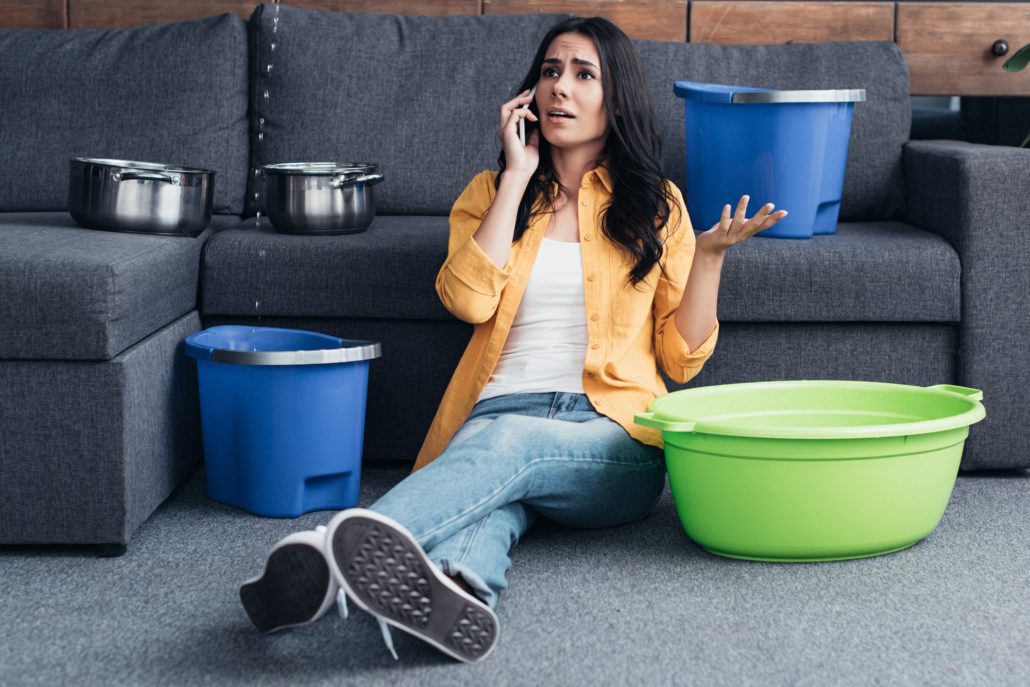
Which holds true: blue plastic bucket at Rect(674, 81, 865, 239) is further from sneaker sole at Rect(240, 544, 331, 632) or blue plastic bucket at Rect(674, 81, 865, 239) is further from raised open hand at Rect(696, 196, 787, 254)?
sneaker sole at Rect(240, 544, 331, 632)

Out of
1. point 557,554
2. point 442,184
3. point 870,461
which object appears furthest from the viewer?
point 442,184

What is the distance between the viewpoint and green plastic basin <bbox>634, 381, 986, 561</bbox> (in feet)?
5.62

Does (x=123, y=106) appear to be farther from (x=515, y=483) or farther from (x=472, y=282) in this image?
(x=515, y=483)

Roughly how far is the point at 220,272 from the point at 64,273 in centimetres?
49

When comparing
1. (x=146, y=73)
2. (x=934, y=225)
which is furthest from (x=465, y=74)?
(x=934, y=225)

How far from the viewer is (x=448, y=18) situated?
2.82 m

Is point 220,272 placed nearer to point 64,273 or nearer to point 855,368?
point 64,273

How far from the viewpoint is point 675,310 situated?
2010 mm

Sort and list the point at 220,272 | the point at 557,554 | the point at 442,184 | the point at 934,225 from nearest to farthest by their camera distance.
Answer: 1. the point at 557,554
2. the point at 220,272
3. the point at 934,225
4. the point at 442,184

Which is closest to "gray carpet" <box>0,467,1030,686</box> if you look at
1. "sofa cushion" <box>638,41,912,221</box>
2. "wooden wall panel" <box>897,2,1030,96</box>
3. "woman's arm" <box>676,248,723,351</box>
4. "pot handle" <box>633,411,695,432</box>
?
"pot handle" <box>633,411,695,432</box>

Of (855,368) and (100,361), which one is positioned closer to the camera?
(100,361)

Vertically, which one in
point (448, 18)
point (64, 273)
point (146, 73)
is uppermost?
point (448, 18)

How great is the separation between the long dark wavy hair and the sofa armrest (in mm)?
614

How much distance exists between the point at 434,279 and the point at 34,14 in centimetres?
159
